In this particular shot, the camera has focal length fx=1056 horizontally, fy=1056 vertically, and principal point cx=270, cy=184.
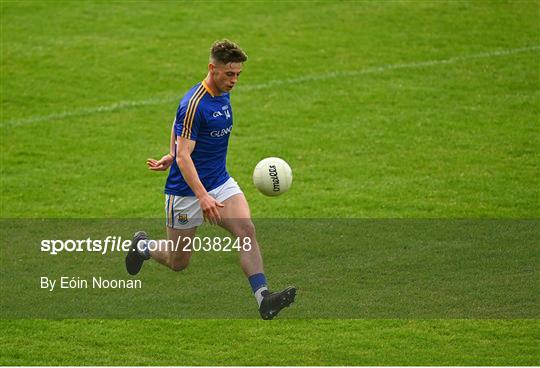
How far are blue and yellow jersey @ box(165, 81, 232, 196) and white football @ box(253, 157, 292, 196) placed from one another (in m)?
0.50

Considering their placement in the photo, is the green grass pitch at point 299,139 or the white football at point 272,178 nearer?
the white football at point 272,178

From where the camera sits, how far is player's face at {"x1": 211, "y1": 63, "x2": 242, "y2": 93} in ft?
37.5

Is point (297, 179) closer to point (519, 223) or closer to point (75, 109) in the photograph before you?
point (519, 223)

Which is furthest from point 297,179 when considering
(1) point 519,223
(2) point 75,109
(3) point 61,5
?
(3) point 61,5

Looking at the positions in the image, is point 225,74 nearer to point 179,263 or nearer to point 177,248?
point 177,248

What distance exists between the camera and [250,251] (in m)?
11.6

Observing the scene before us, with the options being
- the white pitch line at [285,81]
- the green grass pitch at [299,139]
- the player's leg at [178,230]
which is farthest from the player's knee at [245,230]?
the white pitch line at [285,81]

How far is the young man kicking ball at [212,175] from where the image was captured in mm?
11359

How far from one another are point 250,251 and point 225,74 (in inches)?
77.1

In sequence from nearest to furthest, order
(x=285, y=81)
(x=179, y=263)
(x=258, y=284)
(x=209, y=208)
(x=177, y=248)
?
1. (x=209, y=208)
2. (x=258, y=284)
3. (x=177, y=248)
4. (x=179, y=263)
5. (x=285, y=81)

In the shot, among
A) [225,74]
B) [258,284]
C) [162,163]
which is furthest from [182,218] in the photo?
[225,74]

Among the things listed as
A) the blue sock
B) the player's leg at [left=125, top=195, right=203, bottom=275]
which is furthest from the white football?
the blue sock

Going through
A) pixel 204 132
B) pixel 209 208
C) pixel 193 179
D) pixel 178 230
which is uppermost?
pixel 204 132

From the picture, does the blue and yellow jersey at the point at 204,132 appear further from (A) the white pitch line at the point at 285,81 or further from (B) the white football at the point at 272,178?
(A) the white pitch line at the point at 285,81
